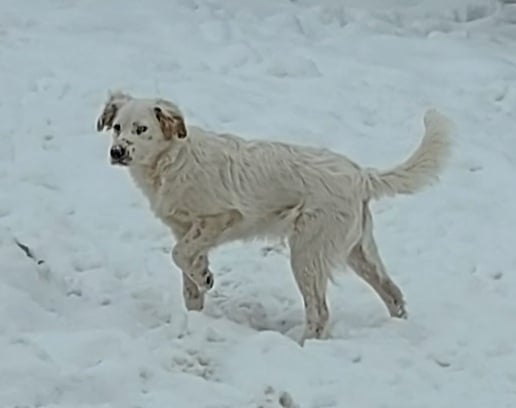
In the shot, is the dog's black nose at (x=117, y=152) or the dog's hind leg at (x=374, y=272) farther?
the dog's hind leg at (x=374, y=272)

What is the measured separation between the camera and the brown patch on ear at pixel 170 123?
5949 millimetres

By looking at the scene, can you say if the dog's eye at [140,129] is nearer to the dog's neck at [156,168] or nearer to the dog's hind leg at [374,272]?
the dog's neck at [156,168]

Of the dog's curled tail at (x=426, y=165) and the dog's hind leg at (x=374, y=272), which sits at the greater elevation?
the dog's curled tail at (x=426, y=165)

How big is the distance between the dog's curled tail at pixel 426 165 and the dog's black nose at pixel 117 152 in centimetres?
109

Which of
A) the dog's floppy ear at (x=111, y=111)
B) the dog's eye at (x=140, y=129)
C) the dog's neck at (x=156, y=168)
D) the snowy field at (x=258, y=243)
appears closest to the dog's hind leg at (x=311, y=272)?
the snowy field at (x=258, y=243)

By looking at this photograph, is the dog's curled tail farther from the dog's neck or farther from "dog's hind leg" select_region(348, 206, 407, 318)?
the dog's neck

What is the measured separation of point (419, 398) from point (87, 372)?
51.2 inches

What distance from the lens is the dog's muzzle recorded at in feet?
19.3

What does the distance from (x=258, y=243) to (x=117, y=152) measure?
52.9 inches

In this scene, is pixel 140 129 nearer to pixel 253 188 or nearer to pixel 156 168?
pixel 156 168

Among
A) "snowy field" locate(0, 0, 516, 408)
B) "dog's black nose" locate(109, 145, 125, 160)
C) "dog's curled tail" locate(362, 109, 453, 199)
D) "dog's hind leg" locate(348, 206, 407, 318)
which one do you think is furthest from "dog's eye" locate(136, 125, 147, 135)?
"dog's hind leg" locate(348, 206, 407, 318)

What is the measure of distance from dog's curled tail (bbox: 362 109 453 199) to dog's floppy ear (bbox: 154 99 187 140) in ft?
2.80

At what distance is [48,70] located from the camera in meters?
9.10

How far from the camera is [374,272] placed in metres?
6.30
